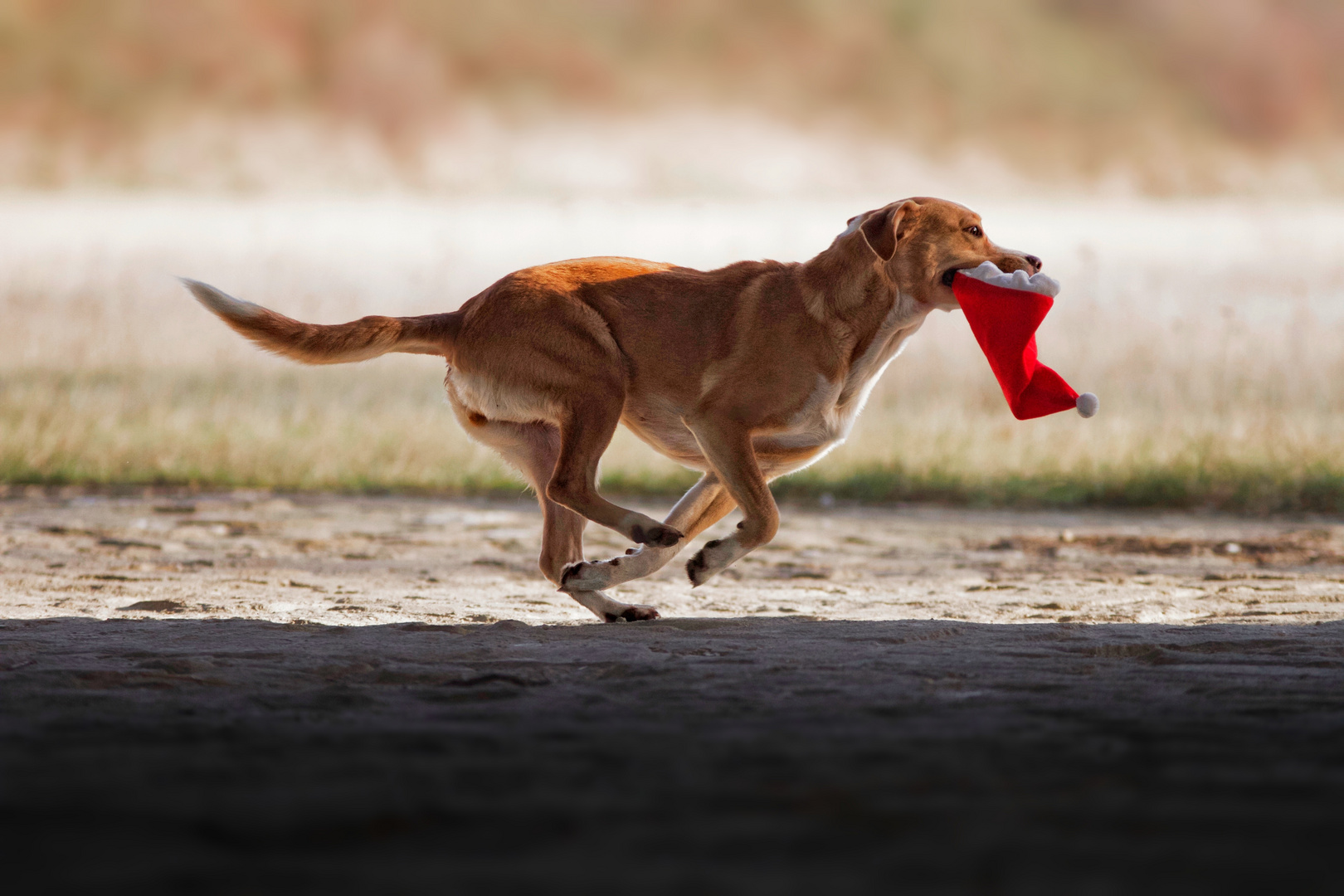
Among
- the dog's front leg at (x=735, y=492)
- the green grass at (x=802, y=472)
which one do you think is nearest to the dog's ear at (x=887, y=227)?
the dog's front leg at (x=735, y=492)

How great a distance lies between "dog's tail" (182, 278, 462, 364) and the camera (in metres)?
4.93

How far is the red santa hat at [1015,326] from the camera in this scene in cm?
483

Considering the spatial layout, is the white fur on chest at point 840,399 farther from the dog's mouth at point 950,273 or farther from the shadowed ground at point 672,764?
the shadowed ground at point 672,764

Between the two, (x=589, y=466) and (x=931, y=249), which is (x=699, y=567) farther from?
(x=931, y=249)

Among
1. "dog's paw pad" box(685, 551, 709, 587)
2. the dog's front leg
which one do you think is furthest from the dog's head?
"dog's paw pad" box(685, 551, 709, 587)

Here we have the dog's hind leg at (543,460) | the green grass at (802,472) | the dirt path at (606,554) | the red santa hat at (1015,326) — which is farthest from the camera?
the green grass at (802,472)

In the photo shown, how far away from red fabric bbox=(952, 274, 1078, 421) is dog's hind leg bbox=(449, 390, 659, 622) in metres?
1.67

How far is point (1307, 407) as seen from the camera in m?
12.5

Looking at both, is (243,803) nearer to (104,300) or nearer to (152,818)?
(152,818)

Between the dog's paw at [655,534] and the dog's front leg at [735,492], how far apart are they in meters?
0.11

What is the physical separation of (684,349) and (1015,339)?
1.22 metres

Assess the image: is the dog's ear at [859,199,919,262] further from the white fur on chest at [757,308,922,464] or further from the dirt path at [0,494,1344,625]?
the dirt path at [0,494,1344,625]

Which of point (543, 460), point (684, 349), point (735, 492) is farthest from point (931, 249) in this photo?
point (543, 460)

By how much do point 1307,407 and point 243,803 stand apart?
12270mm
